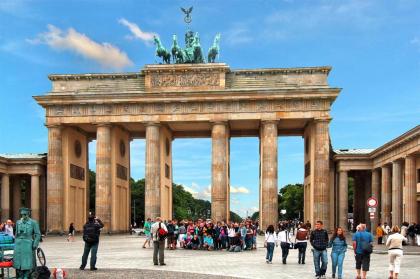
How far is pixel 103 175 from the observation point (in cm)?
7119

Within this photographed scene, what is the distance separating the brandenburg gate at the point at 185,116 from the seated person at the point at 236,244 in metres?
29.4

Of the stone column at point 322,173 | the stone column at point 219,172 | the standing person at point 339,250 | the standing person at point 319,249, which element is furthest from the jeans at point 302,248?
the stone column at point 219,172

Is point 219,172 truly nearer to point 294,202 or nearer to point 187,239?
point 187,239

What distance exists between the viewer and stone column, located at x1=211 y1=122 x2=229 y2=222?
70.1m

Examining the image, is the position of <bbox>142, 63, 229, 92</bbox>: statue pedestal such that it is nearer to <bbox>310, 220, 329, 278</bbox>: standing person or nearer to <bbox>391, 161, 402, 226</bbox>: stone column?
<bbox>391, 161, 402, 226</bbox>: stone column

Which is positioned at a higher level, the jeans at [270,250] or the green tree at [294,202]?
the jeans at [270,250]

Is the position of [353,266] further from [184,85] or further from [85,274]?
[184,85]

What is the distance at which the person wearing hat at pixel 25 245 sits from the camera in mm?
17922

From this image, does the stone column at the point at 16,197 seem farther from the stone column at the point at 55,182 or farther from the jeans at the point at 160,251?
the jeans at the point at 160,251

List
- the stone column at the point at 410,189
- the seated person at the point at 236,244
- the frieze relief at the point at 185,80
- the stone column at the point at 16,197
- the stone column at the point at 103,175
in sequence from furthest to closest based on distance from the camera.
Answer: the stone column at the point at 16,197 < the stone column at the point at 103,175 < the frieze relief at the point at 185,80 < the stone column at the point at 410,189 < the seated person at the point at 236,244

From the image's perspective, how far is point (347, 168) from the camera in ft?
Answer: 244

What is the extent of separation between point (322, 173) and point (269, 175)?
18.3 feet

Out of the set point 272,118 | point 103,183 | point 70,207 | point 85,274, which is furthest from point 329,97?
point 85,274

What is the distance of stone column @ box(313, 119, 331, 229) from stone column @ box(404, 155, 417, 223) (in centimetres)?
1251
